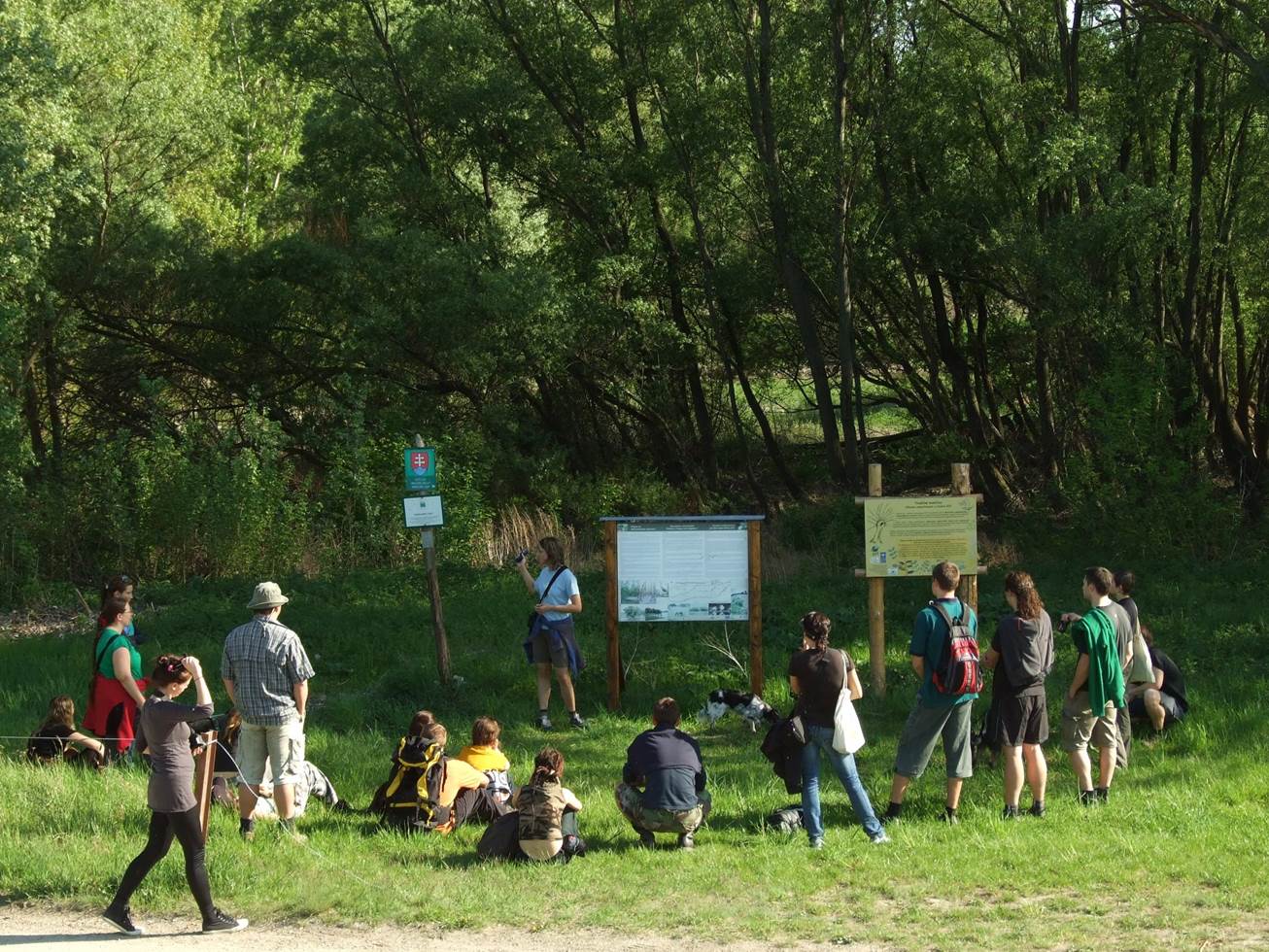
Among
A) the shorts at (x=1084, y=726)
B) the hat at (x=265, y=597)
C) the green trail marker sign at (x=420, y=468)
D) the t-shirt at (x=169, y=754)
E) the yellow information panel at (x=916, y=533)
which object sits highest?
the green trail marker sign at (x=420, y=468)

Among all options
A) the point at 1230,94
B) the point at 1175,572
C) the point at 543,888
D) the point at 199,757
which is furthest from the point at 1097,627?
the point at 1230,94

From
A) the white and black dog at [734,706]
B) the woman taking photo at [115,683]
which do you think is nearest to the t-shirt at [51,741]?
the woman taking photo at [115,683]

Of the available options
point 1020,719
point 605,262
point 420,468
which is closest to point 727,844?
point 1020,719

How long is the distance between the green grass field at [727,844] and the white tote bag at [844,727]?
0.60m

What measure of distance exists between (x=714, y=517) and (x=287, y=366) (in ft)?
50.9

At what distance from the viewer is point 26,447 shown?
1945 centimetres

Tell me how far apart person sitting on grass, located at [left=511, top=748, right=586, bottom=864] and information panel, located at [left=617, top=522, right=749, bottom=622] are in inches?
169

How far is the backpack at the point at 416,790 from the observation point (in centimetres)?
876

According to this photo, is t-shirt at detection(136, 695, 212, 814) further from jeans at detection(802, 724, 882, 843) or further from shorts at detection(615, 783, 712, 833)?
jeans at detection(802, 724, 882, 843)

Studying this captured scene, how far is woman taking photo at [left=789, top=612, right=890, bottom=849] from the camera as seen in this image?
8195 millimetres

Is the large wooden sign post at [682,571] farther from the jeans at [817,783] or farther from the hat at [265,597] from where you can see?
the hat at [265,597]

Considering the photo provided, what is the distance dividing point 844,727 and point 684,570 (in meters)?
4.35

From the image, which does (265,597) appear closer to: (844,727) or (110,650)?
(110,650)

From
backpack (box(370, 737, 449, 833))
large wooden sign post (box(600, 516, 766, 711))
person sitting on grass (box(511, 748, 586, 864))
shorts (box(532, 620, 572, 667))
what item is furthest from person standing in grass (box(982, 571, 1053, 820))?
shorts (box(532, 620, 572, 667))
